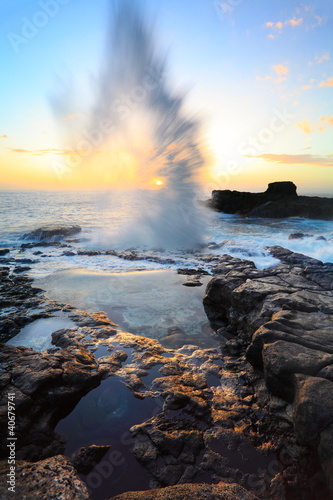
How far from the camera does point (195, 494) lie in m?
3.07

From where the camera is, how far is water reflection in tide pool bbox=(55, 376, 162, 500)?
3736 mm

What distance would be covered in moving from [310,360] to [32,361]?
213 inches

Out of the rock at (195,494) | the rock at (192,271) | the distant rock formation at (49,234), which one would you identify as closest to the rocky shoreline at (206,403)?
the rock at (195,494)

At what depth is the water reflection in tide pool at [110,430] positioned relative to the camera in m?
3.74

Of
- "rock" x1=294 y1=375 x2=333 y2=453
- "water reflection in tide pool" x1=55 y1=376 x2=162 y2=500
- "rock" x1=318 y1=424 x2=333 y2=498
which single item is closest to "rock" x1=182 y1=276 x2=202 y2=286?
"water reflection in tide pool" x1=55 y1=376 x2=162 y2=500

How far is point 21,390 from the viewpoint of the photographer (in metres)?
4.71

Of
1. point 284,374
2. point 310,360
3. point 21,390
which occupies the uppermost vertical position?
point 310,360

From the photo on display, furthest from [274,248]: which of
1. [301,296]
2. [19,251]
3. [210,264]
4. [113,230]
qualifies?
[19,251]

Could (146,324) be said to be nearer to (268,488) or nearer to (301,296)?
(301,296)

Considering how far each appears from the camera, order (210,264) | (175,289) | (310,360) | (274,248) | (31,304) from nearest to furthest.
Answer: (310,360)
(31,304)
(175,289)
(210,264)
(274,248)

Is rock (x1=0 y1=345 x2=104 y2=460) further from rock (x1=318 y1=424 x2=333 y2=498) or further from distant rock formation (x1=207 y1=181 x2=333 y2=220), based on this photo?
distant rock formation (x1=207 y1=181 x2=333 y2=220)

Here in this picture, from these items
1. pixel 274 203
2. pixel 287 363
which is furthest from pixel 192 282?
pixel 274 203

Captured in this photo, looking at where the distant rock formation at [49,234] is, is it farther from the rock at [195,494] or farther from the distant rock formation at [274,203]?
the distant rock formation at [274,203]

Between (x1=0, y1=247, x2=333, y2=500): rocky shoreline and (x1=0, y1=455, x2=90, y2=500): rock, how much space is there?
0.01 m
